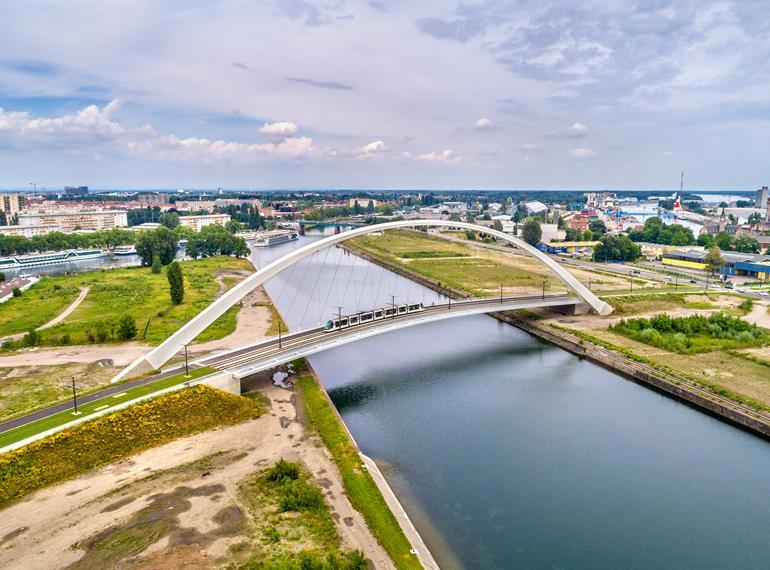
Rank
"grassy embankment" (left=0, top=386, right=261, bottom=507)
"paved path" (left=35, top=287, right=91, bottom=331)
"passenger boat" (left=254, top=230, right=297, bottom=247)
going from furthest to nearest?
1. "passenger boat" (left=254, top=230, right=297, bottom=247)
2. "paved path" (left=35, top=287, right=91, bottom=331)
3. "grassy embankment" (left=0, top=386, right=261, bottom=507)

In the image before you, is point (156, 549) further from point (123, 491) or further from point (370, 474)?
point (370, 474)

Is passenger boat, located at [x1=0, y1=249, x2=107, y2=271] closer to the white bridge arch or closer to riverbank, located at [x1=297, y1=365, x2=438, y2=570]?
the white bridge arch

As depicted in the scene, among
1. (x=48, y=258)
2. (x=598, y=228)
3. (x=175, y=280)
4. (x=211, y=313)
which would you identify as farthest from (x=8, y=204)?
(x=598, y=228)

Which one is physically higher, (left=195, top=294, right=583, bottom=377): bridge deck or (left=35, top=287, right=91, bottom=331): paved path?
(left=195, top=294, right=583, bottom=377): bridge deck

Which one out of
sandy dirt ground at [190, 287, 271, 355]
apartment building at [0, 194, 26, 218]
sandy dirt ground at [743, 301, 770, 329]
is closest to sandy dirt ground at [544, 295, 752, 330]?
sandy dirt ground at [743, 301, 770, 329]

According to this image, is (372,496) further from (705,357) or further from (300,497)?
(705,357)
